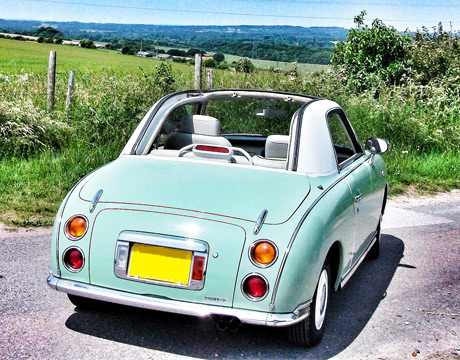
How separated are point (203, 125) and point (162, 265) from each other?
1659 millimetres

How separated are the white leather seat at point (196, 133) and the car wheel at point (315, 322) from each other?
1325 millimetres

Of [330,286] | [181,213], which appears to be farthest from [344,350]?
[181,213]

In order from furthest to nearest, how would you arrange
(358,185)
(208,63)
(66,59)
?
(66,59) < (208,63) < (358,185)

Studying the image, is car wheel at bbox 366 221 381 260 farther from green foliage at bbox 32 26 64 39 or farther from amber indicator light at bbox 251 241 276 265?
green foliage at bbox 32 26 64 39

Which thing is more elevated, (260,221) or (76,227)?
(260,221)

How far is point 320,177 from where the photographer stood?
4277mm

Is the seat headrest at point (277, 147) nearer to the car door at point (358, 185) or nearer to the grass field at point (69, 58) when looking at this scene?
the car door at point (358, 185)

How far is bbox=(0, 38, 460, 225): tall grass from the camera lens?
788 centimetres

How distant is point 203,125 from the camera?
4.95m

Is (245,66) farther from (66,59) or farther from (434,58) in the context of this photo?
(66,59)

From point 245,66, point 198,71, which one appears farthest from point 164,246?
point 245,66

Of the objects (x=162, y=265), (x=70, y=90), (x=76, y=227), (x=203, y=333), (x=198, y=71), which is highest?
(x=198, y=71)

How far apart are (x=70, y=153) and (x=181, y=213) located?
5308 millimetres

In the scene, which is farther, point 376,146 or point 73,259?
point 376,146
